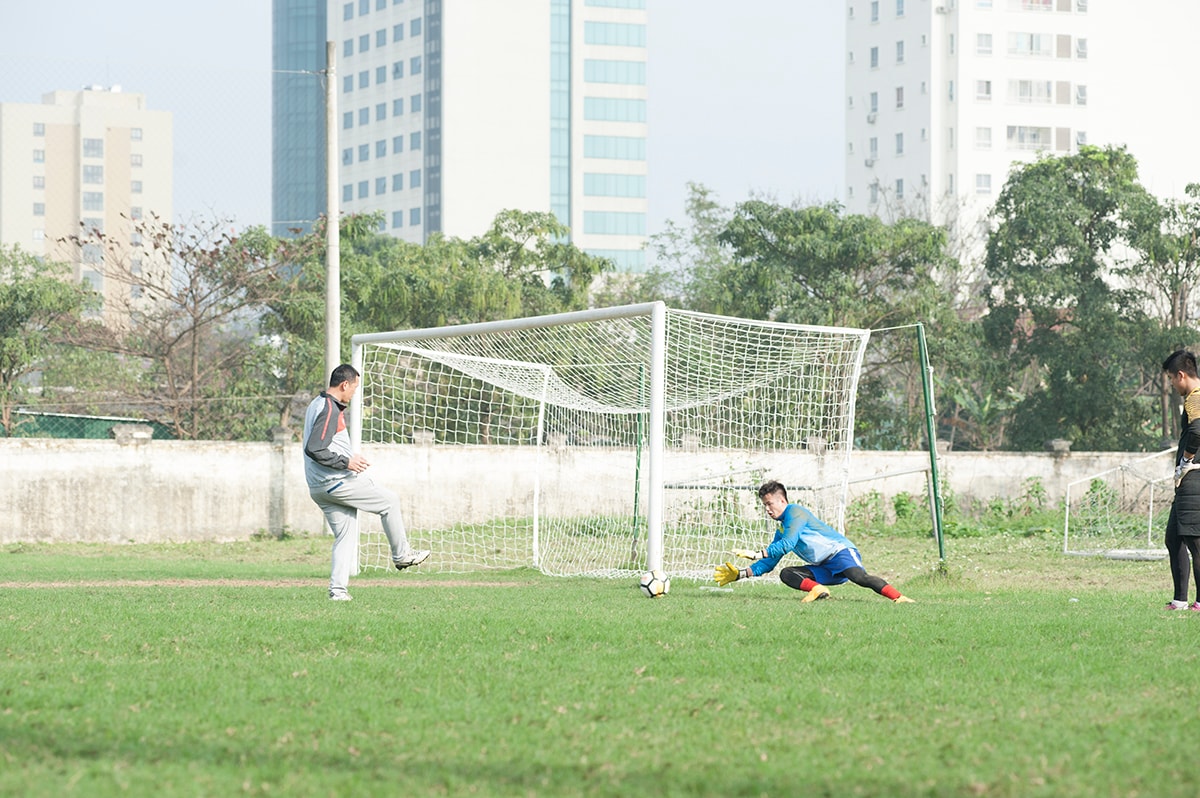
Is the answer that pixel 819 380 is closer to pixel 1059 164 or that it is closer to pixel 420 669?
pixel 420 669

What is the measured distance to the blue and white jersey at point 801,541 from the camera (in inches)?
419

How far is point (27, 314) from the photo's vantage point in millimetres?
28281

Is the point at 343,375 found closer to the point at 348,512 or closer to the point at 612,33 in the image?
the point at 348,512

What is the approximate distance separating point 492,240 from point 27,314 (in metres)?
12.1

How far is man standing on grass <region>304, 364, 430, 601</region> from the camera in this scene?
36.3 feet

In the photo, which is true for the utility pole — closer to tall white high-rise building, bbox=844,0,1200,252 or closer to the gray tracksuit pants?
the gray tracksuit pants

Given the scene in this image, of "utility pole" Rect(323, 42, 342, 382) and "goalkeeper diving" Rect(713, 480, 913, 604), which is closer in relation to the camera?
"goalkeeper diving" Rect(713, 480, 913, 604)

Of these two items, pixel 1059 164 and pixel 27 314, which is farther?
pixel 1059 164

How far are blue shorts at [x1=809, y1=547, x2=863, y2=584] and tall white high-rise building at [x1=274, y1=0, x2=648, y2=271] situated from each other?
8809cm

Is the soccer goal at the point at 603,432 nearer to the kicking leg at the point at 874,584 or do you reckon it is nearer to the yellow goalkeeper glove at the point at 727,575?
the yellow goalkeeper glove at the point at 727,575

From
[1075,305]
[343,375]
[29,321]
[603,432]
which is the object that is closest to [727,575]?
[343,375]

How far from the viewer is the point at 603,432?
77.7 feet

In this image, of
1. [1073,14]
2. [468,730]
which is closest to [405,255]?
[468,730]

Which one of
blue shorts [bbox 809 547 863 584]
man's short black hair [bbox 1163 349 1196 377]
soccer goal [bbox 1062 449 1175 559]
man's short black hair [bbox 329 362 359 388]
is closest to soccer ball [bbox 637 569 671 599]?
blue shorts [bbox 809 547 863 584]
